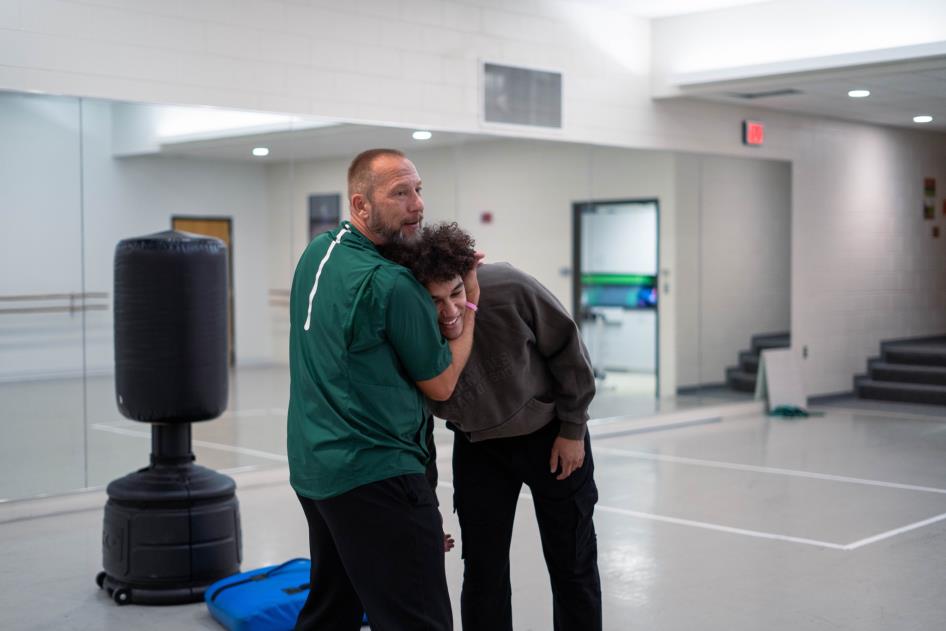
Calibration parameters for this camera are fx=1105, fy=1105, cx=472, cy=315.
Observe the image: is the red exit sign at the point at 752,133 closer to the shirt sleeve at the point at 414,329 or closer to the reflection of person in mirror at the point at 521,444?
the reflection of person in mirror at the point at 521,444

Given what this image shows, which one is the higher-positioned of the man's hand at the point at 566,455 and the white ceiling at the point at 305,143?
the white ceiling at the point at 305,143

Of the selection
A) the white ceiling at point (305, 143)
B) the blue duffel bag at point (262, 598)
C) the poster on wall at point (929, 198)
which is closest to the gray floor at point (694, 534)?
the blue duffel bag at point (262, 598)

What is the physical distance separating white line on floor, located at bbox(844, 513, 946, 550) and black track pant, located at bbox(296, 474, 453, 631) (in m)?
3.34

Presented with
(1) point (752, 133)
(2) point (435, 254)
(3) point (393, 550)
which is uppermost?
(1) point (752, 133)

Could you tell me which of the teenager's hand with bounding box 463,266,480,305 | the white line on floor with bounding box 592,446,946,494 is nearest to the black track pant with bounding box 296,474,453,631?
the teenager's hand with bounding box 463,266,480,305

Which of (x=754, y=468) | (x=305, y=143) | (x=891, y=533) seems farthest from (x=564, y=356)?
(x=754, y=468)

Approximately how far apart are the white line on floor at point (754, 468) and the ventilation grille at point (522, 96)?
253cm

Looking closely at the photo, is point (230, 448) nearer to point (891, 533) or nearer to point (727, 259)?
point (891, 533)

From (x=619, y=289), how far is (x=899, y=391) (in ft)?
11.5

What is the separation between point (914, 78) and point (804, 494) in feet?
12.9

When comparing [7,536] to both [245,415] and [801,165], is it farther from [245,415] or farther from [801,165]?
[801,165]

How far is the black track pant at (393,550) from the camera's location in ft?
7.94

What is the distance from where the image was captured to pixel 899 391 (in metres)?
11.1

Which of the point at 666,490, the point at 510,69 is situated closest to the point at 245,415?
the point at 666,490
